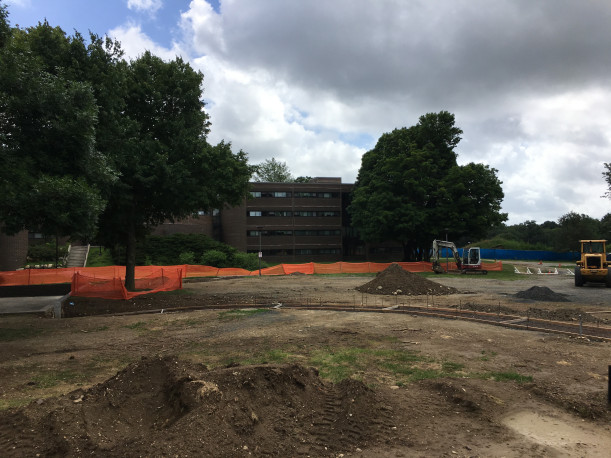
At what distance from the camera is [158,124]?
18719 mm

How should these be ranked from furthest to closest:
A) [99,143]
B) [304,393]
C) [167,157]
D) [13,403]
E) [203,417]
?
[167,157] → [99,143] → [13,403] → [304,393] → [203,417]

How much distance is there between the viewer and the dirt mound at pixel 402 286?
21078 millimetres

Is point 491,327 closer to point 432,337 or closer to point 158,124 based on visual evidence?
point 432,337

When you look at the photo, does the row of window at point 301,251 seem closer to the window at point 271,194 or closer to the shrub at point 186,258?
the window at point 271,194

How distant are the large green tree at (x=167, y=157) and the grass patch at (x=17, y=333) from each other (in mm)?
6894

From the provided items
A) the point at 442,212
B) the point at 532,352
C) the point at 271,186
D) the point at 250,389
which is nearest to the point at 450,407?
the point at 250,389

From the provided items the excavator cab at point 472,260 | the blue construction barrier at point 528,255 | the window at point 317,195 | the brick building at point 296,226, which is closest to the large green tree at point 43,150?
the excavator cab at point 472,260

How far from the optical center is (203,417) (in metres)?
4.60

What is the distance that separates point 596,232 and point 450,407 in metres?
80.7

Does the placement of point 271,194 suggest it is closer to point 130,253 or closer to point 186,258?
point 186,258

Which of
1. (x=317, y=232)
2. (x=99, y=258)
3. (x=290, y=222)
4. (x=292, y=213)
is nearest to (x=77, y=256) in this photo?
(x=99, y=258)

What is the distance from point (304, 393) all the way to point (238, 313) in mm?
9419

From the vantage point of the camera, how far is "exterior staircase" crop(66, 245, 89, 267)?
125ft

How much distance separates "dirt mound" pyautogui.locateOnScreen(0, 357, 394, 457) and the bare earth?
→ 17mm
